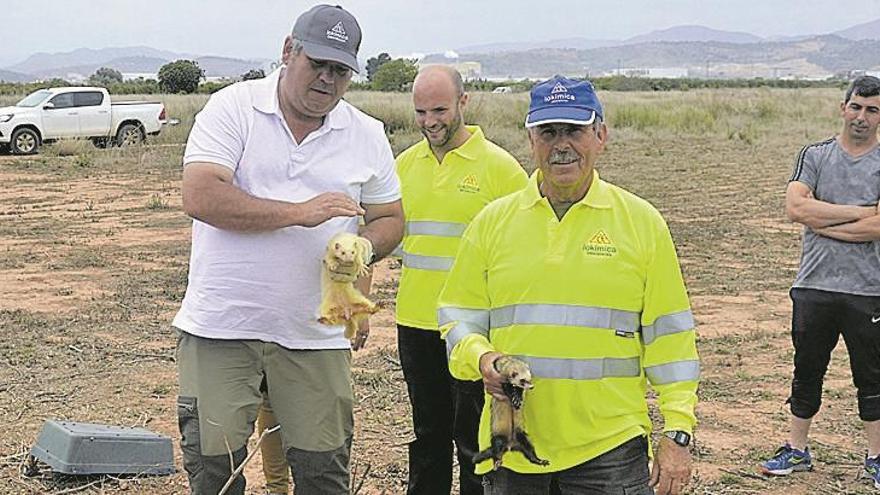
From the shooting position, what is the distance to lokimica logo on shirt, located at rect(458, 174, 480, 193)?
488cm

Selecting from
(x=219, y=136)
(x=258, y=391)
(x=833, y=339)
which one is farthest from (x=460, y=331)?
(x=833, y=339)

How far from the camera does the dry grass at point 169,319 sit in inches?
254

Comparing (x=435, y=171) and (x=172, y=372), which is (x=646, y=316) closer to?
(x=435, y=171)

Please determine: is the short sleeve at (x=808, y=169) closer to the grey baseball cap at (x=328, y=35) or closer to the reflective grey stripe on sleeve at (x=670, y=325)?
the reflective grey stripe on sleeve at (x=670, y=325)

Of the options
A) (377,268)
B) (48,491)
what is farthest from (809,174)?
(377,268)

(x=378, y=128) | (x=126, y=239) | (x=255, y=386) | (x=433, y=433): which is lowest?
(x=126, y=239)

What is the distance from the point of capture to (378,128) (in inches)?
161

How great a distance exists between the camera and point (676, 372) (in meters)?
3.26

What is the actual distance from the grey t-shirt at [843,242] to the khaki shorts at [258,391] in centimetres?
297

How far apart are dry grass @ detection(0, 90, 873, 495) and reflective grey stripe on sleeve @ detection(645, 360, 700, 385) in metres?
1.20

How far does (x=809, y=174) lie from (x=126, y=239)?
11.3 meters

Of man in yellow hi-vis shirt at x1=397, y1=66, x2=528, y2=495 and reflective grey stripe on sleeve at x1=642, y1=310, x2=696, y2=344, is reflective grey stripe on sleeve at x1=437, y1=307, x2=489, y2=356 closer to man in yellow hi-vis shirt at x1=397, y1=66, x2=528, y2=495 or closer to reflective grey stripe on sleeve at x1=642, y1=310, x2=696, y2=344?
reflective grey stripe on sleeve at x1=642, y1=310, x2=696, y2=344

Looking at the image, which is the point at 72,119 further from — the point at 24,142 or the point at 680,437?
the point at 680,437

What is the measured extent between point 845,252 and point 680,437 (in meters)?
2.95
